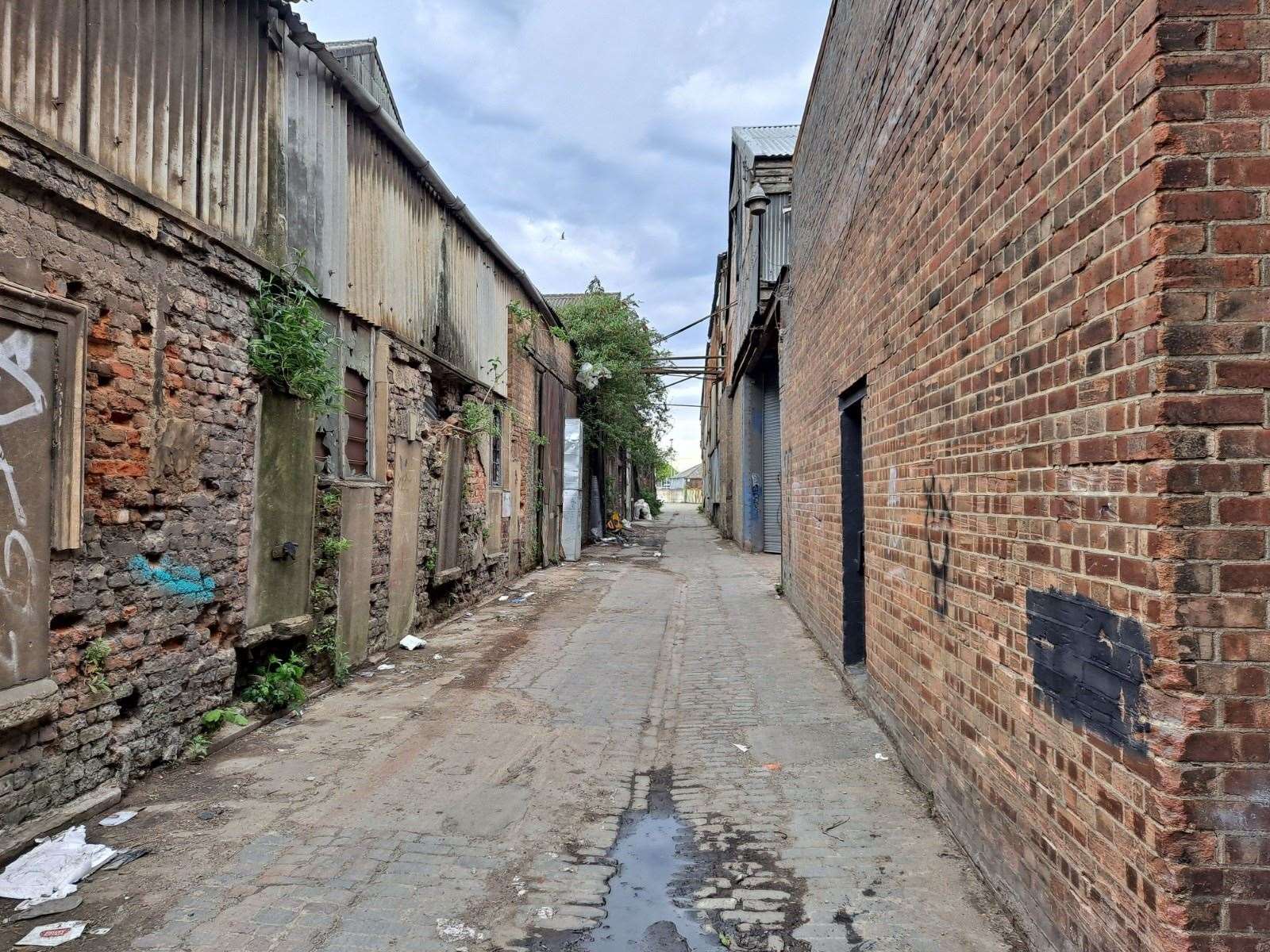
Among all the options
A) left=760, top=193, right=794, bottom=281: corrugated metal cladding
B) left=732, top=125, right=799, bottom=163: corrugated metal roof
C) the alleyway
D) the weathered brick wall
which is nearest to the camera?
the alleyway

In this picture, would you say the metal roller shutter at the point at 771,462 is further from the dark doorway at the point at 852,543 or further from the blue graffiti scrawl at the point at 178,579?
the blue graffiti scrawl at the point at 178,579

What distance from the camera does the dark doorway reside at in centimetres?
604

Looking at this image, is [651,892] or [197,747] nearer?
[651,892]

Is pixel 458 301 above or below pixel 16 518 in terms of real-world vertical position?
above

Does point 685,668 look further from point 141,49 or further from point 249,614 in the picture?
point 141,49

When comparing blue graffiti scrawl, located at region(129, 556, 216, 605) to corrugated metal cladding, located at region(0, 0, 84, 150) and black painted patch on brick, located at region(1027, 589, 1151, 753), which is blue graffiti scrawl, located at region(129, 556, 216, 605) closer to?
corrugated metal cladding, located at region(0, 0, 84, 150)

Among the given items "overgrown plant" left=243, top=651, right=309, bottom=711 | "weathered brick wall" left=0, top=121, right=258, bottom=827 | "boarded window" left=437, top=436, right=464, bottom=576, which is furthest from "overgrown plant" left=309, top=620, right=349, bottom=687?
"boarded window" left=437, top=436, right=464, bottom=576

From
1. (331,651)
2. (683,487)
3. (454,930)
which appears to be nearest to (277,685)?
(331,651)

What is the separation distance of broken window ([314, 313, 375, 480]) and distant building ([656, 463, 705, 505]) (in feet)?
272

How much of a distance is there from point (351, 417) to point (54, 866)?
4.33 metres

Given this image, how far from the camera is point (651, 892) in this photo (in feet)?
9.68

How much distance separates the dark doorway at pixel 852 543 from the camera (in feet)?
19.8

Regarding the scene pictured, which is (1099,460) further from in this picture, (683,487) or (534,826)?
(683,487)

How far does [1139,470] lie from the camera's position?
1922 millimetres
